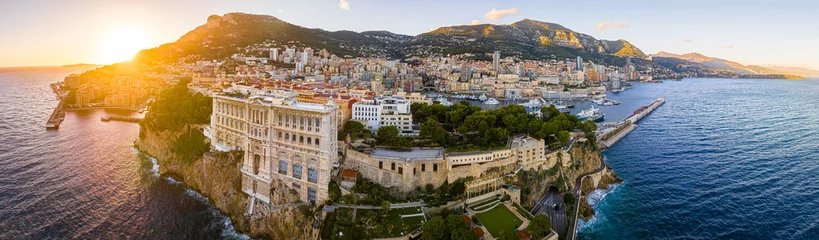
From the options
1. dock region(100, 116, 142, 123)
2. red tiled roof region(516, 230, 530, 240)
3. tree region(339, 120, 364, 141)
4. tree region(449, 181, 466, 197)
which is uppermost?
tree region(339, 120, 364, 141)

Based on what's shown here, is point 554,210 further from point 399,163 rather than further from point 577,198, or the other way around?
point 399,163

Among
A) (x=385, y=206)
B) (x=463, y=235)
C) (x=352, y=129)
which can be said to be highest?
(x=352, y=129)

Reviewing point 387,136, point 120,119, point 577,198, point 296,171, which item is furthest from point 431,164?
point 120,119

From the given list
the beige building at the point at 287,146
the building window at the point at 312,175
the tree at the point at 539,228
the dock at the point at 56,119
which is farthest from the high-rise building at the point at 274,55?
the tree at the point at 539,228

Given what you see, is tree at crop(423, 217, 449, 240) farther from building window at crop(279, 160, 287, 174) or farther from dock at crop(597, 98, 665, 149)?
dock at crop(597, 98, 665, 149)

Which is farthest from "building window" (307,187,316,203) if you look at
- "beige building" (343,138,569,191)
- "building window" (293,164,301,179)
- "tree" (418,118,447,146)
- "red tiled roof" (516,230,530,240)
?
"red tiled roof" (516,230,530,240)
